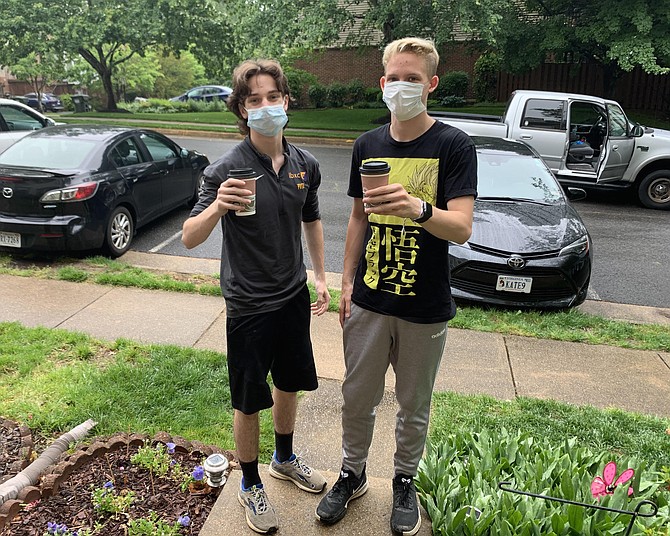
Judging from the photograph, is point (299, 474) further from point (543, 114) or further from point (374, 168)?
point (543, 114)

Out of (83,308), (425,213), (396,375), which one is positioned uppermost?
(425,213)

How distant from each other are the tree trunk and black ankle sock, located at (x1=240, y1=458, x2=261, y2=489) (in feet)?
3.46

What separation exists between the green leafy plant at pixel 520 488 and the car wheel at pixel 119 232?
197 inches

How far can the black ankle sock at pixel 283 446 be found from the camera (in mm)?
2629

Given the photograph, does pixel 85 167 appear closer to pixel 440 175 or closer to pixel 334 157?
pixel 440 175

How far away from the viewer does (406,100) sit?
2.14 m

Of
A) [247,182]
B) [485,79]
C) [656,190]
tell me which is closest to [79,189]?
[247,182]

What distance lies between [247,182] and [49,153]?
221 inches

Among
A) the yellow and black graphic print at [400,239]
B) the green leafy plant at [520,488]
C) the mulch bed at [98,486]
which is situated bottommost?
the mulch bed at [98,486]

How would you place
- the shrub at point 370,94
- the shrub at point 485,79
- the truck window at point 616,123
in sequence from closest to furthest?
the truck window at point 616,123 < the shrub at point 485,79 < the shrub at point 370,94

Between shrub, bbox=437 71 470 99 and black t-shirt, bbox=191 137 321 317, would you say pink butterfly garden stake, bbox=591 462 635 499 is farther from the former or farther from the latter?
shrub, bbox=437 71 470 99

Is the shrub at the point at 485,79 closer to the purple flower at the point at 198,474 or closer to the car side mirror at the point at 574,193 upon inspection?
the car side mirror at the point at 574,193

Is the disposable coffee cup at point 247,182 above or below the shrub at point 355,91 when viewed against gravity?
below

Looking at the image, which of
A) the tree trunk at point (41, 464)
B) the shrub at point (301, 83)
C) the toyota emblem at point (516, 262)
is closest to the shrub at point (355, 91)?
the shrub at point (301, 83)
